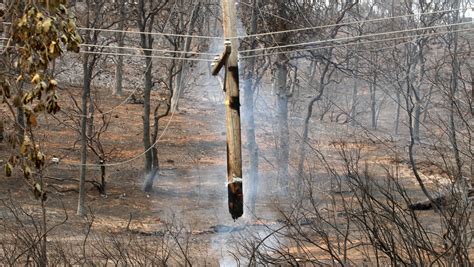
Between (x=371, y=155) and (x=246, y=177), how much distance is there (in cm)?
883

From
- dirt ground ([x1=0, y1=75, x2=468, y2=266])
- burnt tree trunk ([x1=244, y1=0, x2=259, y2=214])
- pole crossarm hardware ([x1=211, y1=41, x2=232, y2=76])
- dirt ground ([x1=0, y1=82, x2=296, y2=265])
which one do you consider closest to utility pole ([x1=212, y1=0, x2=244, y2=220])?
pole crossarm hardware ([x1=211, y1=41, x2=232, y2=76])

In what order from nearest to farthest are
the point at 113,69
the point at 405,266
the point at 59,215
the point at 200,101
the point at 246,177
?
the point at 405,266 → the point at 59,215 → the point at 246,177 → the point at 200,101 → the point at 113,69

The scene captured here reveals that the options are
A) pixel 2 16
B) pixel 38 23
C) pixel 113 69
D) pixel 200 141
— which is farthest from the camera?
pixel 113 69

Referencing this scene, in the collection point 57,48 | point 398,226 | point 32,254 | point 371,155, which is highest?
point 57,48

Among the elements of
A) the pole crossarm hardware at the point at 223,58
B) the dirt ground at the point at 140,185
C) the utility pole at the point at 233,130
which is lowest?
the dirt ground at the point at 140,185

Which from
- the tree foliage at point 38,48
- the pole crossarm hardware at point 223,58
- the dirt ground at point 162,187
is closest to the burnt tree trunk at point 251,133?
the dirt ground at point 162,187

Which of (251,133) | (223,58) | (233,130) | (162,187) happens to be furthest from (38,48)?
(162,187)

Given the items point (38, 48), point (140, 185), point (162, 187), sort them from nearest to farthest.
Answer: point (38, 48), point (140, 185), point (162, 187)

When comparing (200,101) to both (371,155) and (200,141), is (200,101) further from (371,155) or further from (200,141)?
(371,155)

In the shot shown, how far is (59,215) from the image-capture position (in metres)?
19.0

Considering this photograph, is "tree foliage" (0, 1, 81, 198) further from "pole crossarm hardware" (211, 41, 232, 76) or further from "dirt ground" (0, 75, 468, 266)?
"dirt ground" (0, 75, 468, 266)

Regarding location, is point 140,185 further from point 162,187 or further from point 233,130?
point 233,130

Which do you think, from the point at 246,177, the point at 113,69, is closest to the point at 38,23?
the point at 246,177

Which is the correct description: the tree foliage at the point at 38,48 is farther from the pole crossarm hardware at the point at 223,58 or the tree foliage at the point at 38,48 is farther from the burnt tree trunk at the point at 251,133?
the burnt tree trunk at the point at 251,133
